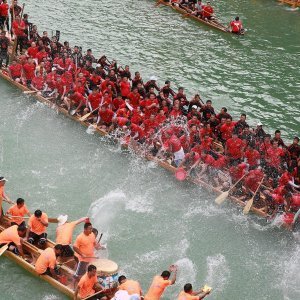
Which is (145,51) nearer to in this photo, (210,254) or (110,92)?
(110,92)

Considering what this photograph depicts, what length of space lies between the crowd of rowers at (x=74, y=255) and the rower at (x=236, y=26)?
741 inches

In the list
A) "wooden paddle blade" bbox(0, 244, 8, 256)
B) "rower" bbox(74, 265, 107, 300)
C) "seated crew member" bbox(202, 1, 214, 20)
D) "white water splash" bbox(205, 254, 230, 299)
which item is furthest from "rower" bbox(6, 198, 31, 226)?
"seated crew member" bbox(202, 1, 214, 20)

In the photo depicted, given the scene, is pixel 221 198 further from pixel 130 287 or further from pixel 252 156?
pixel 130 287

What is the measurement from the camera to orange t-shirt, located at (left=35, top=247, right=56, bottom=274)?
1405cm

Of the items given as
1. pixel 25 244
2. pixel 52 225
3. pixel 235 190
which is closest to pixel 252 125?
pixel 235 190

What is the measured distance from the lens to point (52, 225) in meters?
16.7

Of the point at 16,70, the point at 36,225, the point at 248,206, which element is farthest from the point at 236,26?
the point at 36,225

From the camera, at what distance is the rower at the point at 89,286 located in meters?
13.2

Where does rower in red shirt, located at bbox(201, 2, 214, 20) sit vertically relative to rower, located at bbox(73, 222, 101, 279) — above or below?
above

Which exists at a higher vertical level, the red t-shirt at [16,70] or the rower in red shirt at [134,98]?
the rower in red shirt at [134,98]

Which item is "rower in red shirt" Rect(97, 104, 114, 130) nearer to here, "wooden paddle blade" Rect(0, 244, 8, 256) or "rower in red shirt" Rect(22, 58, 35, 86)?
"rower in red shirt" Rect(22, 58, 35, 86)

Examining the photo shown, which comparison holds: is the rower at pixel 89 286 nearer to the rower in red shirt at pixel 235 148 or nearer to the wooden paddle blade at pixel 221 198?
the wooden paddle blade at pixel 221 198

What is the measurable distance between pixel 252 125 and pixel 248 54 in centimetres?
736

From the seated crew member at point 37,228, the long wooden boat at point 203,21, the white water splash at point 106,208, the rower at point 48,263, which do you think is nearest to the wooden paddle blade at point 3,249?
the seated crew member at point 37,228
